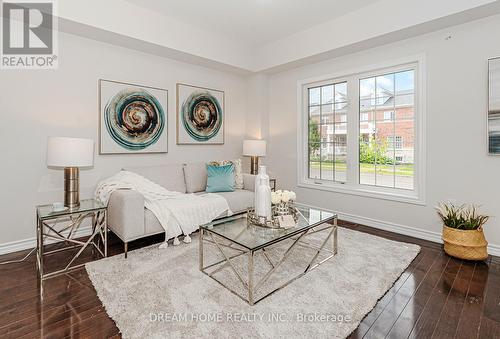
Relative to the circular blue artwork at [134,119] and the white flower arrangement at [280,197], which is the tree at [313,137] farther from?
the circular blue artwork at [134,119]

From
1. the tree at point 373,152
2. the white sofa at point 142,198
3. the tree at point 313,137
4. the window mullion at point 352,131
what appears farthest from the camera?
the tree at point 313,137

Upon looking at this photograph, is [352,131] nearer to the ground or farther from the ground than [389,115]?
nearer to the ground

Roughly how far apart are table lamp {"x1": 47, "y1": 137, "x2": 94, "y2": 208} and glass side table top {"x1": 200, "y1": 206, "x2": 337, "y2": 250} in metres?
1.32

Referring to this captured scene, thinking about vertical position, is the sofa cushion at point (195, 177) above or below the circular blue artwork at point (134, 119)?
below

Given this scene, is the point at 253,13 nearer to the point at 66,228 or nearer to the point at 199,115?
the point at 199,115

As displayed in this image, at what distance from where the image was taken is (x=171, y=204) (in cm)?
301


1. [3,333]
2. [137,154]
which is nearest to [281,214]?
[3,333]

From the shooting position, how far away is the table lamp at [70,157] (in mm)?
2479

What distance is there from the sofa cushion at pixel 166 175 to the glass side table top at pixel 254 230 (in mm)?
1392

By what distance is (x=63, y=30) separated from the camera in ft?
10.00

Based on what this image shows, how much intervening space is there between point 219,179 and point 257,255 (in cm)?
139

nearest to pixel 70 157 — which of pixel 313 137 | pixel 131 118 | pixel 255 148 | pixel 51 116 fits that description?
pixel 51 116

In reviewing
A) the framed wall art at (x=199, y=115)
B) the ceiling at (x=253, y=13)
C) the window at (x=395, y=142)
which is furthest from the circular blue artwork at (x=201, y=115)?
the window at (x=395, y=142)

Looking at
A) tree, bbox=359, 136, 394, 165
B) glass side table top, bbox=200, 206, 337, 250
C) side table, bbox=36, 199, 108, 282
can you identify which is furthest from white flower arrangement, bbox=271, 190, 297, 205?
tree, bbox=359, 136, 394, 165
